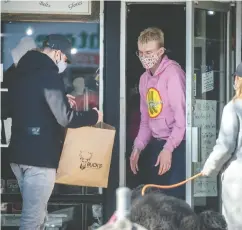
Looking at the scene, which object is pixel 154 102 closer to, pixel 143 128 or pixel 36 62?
pixel 143 128

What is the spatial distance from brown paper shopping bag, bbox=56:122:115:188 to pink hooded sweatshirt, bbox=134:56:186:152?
→ 0.54 m

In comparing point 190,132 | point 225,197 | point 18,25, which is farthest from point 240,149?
point 18,25

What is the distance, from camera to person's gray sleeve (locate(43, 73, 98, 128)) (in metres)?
5.59

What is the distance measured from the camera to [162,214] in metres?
3.92

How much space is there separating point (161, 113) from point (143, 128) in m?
0.24

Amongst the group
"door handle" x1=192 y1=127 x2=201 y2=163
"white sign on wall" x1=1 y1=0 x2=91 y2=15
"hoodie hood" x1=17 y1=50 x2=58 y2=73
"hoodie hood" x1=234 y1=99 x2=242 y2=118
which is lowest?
"door handle" x1=192 y1=127 x2=201 y2=163

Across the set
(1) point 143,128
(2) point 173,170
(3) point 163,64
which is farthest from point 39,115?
(2) point 173,170

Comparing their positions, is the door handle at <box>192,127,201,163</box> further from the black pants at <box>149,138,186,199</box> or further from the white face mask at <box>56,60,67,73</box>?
the white face mask at <box>56,60,67,73</box>

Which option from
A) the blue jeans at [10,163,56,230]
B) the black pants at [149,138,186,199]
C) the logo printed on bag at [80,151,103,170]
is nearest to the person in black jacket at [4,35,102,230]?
the blue jeans at [10,163,56,230]

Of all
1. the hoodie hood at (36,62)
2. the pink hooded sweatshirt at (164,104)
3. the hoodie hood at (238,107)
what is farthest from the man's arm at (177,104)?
the hoodie hood at (36,62)

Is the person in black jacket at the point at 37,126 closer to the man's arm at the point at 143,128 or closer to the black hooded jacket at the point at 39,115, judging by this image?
the black hooded jacket at the point at 39,115

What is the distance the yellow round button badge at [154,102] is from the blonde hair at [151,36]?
0.47 m

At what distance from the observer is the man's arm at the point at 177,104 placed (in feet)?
20.6

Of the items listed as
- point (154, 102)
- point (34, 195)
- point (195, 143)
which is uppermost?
point (154, 102)
